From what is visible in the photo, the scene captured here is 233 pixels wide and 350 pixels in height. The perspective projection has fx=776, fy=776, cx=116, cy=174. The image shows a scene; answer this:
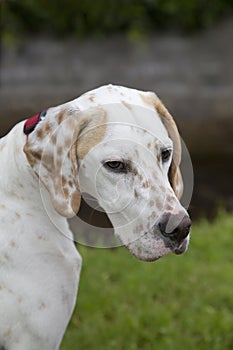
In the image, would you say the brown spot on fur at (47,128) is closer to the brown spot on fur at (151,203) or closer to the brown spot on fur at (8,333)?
the brown spot on fur at (151,203)

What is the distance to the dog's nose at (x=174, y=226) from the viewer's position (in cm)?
224

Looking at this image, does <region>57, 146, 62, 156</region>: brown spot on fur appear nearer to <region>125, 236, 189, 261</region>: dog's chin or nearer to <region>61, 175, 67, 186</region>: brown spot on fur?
<region>61, 175, 67, 186</region>: brown spot on fur

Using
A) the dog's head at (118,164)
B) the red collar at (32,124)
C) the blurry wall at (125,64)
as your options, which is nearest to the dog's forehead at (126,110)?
the dog's head at (118,164)

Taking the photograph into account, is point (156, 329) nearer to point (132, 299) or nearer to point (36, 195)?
point (132, 299)

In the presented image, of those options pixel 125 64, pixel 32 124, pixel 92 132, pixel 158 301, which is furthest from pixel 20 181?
pixel 125 64

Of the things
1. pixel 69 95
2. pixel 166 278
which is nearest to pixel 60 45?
pixel 69 95

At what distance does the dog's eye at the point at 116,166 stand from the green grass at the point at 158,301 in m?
1.51

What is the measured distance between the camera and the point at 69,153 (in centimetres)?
230

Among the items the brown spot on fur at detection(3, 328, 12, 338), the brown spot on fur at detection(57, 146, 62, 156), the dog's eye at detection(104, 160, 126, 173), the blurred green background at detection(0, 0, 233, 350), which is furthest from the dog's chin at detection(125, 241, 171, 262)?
the blurred green background at detection(0, 0, 233, 350)

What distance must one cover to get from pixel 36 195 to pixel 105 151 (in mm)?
328

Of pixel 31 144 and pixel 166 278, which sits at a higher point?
pixel 31 144

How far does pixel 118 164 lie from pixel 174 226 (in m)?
0.24

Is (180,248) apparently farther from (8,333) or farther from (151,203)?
(8,333)

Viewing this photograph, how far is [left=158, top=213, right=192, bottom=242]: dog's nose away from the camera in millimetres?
2244
